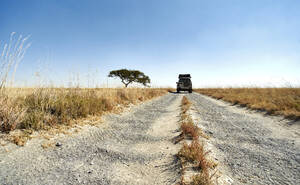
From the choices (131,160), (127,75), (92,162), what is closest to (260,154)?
(131,160)

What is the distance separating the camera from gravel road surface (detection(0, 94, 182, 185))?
1.73 meters

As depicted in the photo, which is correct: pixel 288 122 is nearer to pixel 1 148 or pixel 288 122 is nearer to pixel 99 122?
pixel 99 122

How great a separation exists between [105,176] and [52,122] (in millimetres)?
2223

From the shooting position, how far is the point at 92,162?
6.98 feet

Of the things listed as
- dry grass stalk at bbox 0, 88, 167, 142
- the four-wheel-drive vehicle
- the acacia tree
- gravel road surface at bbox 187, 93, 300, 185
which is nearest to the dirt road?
gravel road surface at bbox 187, 93, 300, 185

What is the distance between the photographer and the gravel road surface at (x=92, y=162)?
5.67 ft

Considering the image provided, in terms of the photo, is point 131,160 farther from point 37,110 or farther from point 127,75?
point 127,75

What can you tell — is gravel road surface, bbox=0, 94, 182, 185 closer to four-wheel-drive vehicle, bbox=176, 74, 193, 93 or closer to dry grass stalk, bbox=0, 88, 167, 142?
dry grass stalk, bbox=0, 88, 167, 142

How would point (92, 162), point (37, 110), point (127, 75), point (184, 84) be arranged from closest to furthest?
point (92, 162) → point (37, 110) → point (184, 84) → point (127, 75)

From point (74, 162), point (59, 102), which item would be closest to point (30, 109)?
point (59, 102)

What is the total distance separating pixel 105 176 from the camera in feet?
5.91

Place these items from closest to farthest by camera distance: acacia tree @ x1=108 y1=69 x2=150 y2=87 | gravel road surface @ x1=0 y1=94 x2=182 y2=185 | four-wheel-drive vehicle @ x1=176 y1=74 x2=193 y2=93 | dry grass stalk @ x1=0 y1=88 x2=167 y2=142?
gravel road surface @ x1=0 y1=94 x2=182 y2=185, dry grass stalk @ x1=0 y1=88 x2=167 y2=142, four-wheel-drive vehicle @ x1=176 y1=74 x2=193 y2=93, acacia tree @ x1=108 y1=69 x2=150 y2=87

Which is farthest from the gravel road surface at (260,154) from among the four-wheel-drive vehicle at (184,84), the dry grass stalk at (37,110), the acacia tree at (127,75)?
the acacia tree at (127,75)

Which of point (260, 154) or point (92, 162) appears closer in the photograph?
point (92, 162)
